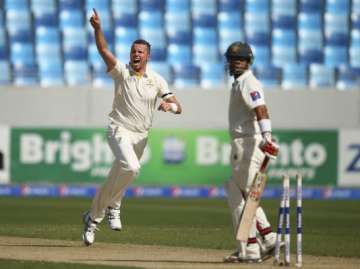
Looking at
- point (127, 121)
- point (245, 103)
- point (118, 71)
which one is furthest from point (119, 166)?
point (245, 103)

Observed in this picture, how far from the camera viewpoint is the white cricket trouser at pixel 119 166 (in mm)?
10625

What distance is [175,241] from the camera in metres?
11.8

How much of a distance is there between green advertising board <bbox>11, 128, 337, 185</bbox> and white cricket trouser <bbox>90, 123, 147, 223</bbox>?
525 inches

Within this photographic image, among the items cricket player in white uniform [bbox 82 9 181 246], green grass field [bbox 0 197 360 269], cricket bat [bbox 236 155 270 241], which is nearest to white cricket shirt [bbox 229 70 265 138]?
cricket bat [bbox 236 155 270 241]

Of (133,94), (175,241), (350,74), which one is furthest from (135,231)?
(350,74)

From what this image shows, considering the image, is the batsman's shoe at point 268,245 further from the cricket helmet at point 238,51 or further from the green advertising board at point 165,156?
the green advertising board at point 165,156

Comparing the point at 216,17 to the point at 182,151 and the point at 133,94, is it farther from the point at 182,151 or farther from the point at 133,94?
the point at 133,94

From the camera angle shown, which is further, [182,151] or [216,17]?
[216,17]

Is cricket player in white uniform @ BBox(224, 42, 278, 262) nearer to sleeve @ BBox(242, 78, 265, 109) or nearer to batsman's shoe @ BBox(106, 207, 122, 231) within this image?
sleeve @ BBox(242, 78, 265, 109)

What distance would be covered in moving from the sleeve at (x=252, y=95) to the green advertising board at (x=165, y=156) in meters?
15.2

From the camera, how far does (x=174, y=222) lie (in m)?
15.9

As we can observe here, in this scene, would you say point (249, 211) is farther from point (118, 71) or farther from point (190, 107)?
point (190, 107)

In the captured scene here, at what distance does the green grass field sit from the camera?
A: 11.9m

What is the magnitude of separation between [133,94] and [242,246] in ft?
7.53
